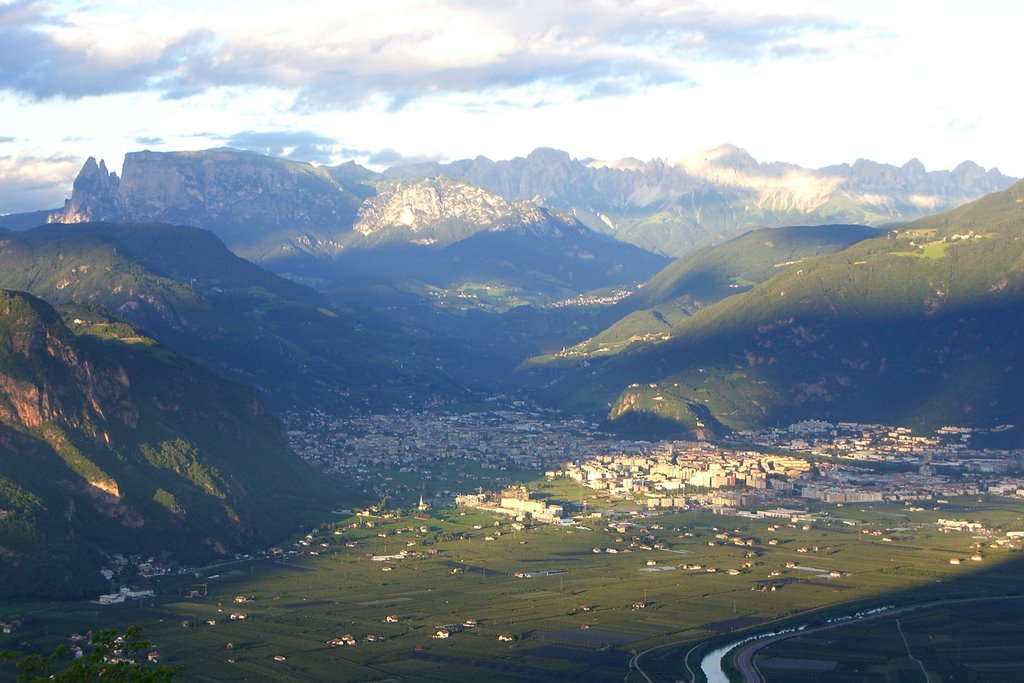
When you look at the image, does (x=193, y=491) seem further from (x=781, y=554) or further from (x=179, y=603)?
(x=781, y=554)

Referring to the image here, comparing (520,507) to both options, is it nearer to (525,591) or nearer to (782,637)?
(525,591)

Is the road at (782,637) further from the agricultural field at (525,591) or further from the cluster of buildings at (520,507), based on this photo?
the cluster of buildings at (520,507)

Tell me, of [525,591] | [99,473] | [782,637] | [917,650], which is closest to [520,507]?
[525,591]

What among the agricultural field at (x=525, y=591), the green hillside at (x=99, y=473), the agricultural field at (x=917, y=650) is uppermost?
the green hillside at (x=99, y=473)

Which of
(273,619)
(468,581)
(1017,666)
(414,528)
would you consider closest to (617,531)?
(414,528)

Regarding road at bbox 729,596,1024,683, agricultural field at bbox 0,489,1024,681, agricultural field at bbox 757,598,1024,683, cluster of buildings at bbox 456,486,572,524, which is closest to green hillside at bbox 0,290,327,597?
agricultural field at bbox 0,489,1024,681

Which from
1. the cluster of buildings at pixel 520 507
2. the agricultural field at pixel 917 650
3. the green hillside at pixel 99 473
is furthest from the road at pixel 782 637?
the cluster of buildings at pixel 520 507

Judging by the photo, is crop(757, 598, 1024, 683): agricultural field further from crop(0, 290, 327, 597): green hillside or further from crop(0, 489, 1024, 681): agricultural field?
crop(0, 290, 327, 597): green hillside
